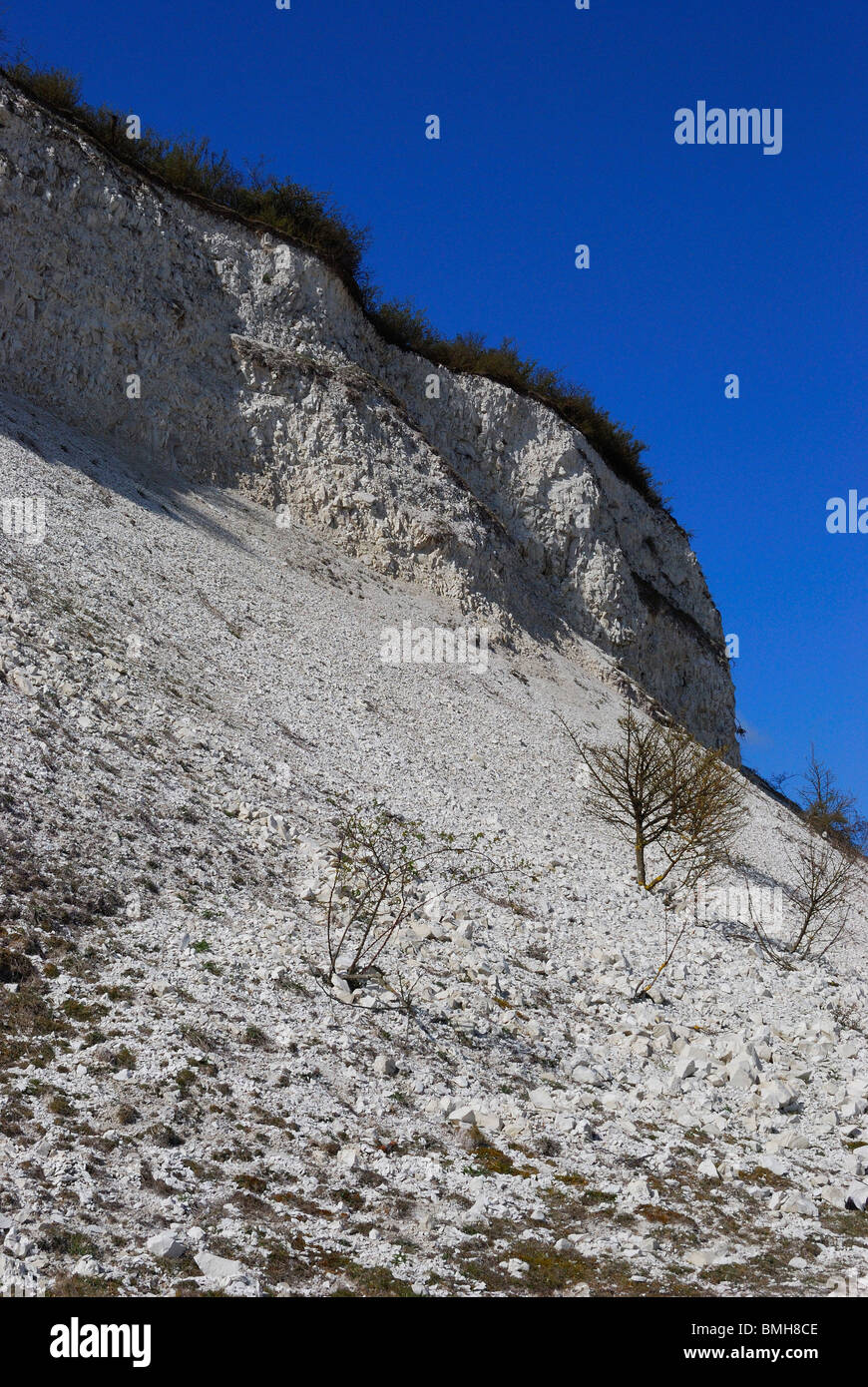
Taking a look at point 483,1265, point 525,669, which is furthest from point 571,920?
point 525,669

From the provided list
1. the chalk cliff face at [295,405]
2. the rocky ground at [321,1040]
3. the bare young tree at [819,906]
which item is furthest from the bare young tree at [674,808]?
the chalk cliff face at [295,405]

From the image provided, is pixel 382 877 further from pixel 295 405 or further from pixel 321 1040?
pixel 295 405

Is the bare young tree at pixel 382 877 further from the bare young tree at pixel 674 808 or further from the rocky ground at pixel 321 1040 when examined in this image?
the bare young tree at pixel 674 808

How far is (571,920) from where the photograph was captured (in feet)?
48.3

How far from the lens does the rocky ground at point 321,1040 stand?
5.87 meters

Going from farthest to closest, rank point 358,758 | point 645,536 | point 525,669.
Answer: point 645,536 → point 525,669 → point 358,758

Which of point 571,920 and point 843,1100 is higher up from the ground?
point 571,920

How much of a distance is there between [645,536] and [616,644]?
8.18 meters

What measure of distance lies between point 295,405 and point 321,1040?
2690 cm

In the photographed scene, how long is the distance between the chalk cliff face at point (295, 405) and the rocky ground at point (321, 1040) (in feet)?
36.4

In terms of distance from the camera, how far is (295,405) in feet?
104

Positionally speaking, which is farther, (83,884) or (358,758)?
(358,758)

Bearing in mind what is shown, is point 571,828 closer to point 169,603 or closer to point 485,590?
point 169,603

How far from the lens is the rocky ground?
5867mm
